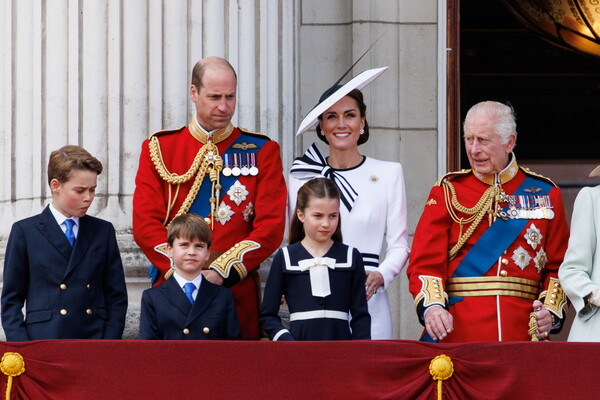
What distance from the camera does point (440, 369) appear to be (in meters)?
4.96

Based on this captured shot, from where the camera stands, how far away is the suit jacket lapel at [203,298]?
17.9ft

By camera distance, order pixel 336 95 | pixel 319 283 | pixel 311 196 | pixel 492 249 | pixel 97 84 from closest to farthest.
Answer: pixel 319 283 < pixel 311 196 < pixel 492 249 < pixel 336 95 < pixel 97 84

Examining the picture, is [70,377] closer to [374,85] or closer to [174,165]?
[174,165]

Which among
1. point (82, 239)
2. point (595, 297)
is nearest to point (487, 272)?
point (595, 297)

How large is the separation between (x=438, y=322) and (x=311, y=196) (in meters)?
0.69

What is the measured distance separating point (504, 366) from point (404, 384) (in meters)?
0.35

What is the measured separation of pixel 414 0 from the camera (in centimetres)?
839

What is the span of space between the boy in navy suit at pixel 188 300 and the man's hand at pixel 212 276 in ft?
0.36

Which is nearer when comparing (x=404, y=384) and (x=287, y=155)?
(x=404, y=384)

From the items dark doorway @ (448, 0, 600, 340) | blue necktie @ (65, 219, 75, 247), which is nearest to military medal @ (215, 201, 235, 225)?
blue necktie @ (65, 219, 75, 247)

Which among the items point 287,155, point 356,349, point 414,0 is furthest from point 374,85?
point 356,349

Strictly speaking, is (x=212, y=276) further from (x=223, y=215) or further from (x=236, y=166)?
(x=236, y=166)

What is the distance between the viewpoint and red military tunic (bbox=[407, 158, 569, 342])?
18.7ft

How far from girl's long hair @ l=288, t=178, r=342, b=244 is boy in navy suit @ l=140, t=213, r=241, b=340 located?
0.40 metres
